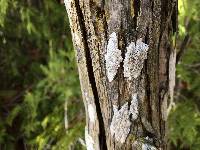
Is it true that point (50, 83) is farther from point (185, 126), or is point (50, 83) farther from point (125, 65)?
point (125, 65)

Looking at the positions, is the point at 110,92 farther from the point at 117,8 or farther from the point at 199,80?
the point at 199,80

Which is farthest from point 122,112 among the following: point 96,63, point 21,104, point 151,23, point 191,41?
point 21,104

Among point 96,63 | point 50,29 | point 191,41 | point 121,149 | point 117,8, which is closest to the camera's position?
point 117,8

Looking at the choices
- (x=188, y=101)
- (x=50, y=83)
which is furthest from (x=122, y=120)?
(x=50, y=83)

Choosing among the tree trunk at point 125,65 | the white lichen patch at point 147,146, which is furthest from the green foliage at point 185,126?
the white lichen patch at point 147,146

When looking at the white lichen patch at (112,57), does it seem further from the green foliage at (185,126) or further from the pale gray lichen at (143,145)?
the green foliage at (185,126)

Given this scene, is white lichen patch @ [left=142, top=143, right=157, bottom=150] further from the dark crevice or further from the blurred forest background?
the blurred forest background

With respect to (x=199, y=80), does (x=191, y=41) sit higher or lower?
higher
